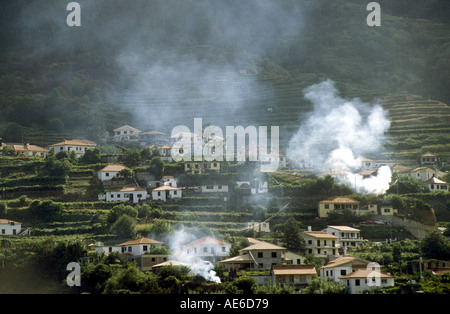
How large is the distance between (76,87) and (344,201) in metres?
53.5

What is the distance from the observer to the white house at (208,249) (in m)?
47.6

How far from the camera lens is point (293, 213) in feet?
180

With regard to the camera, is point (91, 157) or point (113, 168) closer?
point (113, 168)

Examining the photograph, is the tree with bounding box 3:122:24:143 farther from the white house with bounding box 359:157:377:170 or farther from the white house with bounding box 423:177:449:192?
the white house with bounding box 423:177:449:192

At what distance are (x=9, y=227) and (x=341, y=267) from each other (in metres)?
23.3

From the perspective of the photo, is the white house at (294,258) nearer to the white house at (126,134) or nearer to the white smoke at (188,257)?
the white smoke at (188,257)

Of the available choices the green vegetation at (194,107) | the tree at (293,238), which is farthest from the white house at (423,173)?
the tree at (293,238)

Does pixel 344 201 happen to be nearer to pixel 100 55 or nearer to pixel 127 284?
pixel 127 284

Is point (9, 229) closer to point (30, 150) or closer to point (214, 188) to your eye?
point (214, 188)

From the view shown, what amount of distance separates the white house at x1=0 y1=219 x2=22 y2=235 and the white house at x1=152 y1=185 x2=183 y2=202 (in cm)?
1088

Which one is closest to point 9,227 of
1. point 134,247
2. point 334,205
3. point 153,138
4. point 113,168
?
point 134,247

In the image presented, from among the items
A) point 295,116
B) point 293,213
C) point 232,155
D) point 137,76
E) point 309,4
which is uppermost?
point 309,4

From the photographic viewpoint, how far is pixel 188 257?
4678cm
